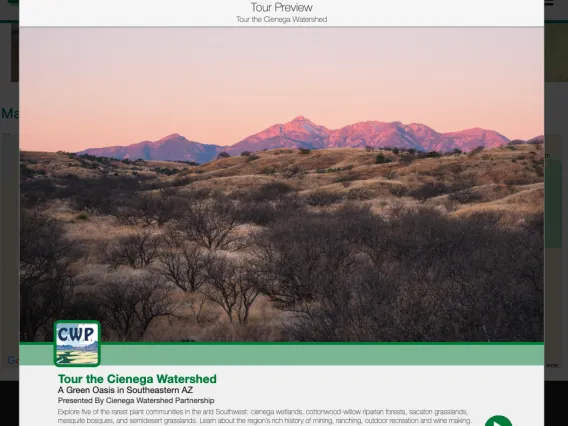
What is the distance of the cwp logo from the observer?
460 cm

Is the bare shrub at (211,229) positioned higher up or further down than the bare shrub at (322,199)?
further down

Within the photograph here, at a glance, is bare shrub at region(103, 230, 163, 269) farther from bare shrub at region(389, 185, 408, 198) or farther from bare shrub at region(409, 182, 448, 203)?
bare shrub at region(389, 185, 408, 198)

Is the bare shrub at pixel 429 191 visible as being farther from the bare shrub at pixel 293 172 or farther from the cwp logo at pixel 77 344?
the cwp logo at pixel 77 344

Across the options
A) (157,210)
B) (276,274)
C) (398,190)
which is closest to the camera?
(276,274)

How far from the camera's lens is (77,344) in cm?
465

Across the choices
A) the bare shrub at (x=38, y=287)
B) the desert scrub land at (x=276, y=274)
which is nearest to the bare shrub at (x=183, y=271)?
the desert scrub land at (x=276, y=274)

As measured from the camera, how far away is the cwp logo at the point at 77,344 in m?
4.60

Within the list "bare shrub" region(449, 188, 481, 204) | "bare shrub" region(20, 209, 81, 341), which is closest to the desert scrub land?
"bare shrub" region(20, 209, 81, 341)

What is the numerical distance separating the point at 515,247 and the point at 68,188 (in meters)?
24.7

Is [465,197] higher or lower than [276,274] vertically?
higher

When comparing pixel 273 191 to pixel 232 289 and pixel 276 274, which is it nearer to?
pixel 276 274

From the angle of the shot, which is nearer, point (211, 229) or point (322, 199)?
point (211, 229)
